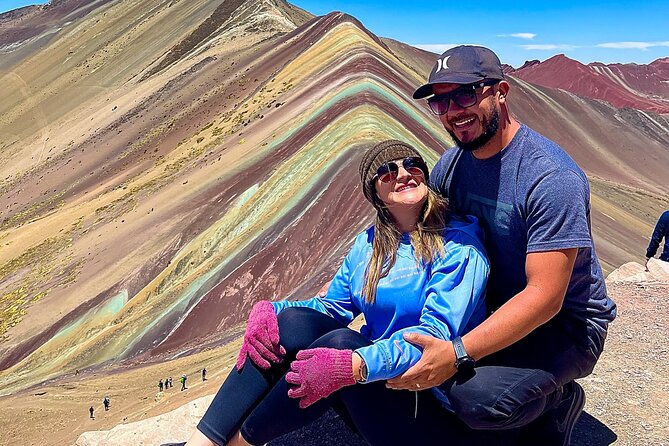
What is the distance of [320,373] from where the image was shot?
260 cm

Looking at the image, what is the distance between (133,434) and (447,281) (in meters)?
2.45

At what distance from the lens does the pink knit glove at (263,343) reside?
2.87 m

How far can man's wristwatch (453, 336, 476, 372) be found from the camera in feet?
8.44

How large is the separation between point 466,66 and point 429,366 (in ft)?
4.27

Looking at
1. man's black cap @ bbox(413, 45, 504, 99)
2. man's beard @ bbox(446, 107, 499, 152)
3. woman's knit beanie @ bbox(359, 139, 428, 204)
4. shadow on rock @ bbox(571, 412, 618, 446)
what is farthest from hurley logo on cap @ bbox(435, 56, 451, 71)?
shadow on rock @ bbox(571, 412, 618, 446)

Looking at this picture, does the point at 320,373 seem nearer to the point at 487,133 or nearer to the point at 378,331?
the point at 378,331

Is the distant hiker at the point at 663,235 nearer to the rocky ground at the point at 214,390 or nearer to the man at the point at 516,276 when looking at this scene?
the rocky ground at the point at 214,390

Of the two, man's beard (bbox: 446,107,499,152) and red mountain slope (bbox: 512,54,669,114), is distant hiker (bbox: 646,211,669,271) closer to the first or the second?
man's beard (bbox: 446,107,499,152)

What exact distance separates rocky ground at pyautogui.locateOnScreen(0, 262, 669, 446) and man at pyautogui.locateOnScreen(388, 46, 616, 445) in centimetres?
94

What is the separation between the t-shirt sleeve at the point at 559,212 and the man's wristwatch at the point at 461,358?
49cm

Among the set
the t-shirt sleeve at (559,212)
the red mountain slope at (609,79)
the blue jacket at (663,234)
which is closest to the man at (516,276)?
the t-shirt sleeve at (559,212)

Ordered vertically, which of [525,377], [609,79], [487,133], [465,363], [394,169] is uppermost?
[487,133]

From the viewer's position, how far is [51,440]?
27.0 ft

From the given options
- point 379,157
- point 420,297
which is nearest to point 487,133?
point 379,157
